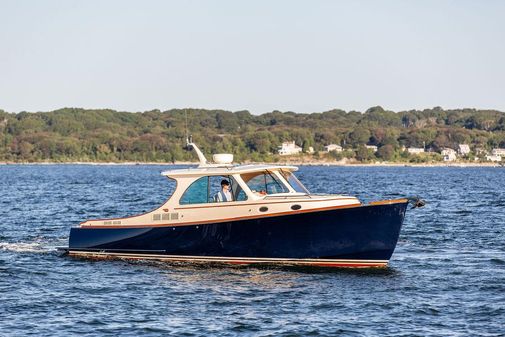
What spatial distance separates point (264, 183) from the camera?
26.4 meters

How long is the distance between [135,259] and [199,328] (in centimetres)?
850

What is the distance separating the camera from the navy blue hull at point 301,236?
82.3 ft

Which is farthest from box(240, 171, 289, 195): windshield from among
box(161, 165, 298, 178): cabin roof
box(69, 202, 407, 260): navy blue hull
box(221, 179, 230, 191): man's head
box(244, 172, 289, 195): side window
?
box(69, 202, 407, 260): navy blue hull

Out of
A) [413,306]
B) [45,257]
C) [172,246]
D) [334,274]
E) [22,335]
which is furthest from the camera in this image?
[45,257]

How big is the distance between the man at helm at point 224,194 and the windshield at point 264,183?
19.7 inches

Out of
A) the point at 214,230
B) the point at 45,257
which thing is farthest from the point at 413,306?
the point at 45,257

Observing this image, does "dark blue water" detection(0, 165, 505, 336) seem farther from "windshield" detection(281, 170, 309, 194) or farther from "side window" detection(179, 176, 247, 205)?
"windshield" detection(281, 170, 309, 194)

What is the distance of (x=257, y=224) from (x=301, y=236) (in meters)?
1.20

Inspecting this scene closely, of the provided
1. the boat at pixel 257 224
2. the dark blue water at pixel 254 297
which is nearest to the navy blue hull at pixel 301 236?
the boat at pixel 257 224

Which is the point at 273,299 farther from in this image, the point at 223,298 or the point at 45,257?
the point at 45,257

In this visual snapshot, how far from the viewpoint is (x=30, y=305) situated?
21.5 metres

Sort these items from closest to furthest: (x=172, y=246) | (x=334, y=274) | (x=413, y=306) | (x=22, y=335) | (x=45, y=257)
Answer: (x=22, y=335) → (x=413, y=306) → (x=334, y=274) → (x=172, y=246) → (x=45, y=257)

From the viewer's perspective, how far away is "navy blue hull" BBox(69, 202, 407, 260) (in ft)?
82.3

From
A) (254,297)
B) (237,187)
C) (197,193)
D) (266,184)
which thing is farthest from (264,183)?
(254,297)
